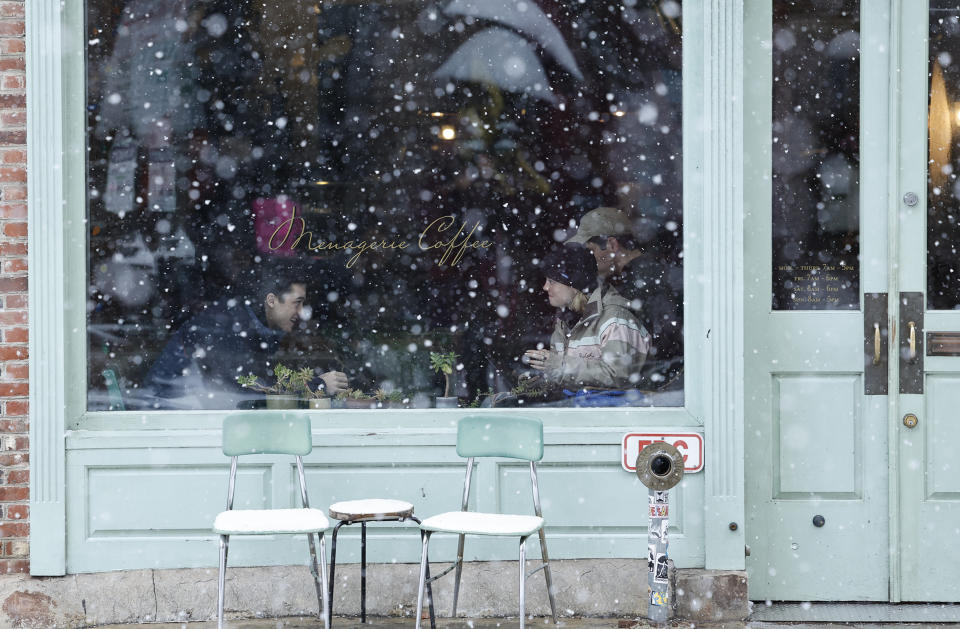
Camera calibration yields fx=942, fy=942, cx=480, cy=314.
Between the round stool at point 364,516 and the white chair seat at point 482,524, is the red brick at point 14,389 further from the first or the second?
the white chair seat at point 482,524

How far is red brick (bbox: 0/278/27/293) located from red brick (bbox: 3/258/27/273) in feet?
0.12

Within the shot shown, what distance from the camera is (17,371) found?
14.7ft

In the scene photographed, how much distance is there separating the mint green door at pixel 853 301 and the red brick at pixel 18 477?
345 centimetres

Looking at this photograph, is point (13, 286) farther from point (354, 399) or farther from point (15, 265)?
point (354, 399)

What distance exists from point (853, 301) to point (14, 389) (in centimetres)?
405

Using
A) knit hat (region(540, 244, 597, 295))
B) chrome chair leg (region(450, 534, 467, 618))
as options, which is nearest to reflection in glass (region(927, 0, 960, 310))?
knit hat (region(540, 244, 597, 295))

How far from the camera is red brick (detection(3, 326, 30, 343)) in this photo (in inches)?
176

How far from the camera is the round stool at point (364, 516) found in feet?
13.0

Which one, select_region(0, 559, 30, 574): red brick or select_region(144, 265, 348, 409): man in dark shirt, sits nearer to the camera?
select_region(0, 559, 30, 574): red brick

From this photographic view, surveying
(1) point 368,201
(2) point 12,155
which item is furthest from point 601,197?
(2) point 12,155

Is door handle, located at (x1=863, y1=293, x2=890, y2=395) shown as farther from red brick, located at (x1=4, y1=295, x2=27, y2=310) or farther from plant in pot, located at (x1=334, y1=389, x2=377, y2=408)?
red brick, located at (x1=4, y1=295, x2=27, y2=310)

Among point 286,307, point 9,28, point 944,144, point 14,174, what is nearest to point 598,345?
point 286,307

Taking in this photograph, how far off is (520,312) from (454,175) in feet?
2.51

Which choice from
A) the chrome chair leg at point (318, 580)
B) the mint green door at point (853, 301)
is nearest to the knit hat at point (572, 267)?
the mint green door at point (853, 301)
